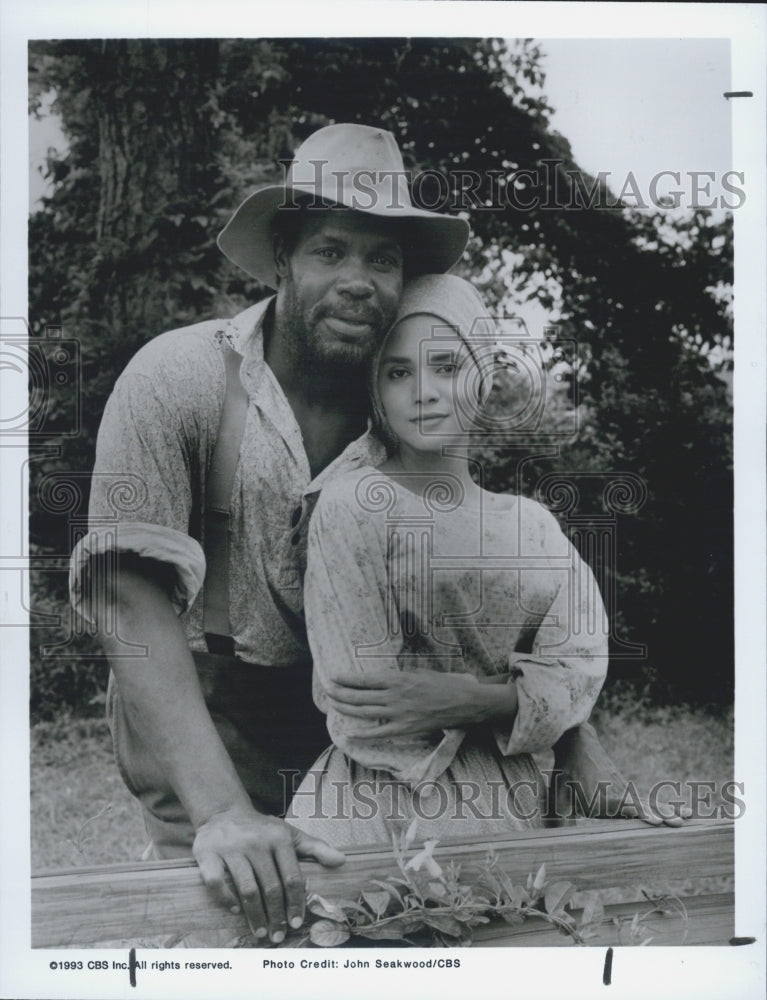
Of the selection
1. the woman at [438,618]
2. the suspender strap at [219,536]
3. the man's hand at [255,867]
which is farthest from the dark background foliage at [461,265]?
the man's hand at [255,867]

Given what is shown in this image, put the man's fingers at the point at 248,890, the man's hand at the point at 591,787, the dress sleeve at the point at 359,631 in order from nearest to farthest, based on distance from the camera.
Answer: the man's fingers at the point at 248,890, the dress sleeve at the point at 359,631, the man's hand at the point at 591,787

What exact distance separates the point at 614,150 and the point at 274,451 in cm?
150

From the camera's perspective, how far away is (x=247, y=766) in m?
3.86

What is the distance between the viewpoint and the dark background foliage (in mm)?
3932

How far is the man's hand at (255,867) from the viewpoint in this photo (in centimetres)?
375

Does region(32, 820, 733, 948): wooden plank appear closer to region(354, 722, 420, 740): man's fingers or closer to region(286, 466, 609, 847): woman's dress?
region(286, 466, 609, 847): woman's dress

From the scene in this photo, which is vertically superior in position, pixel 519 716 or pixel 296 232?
pixel 296 232

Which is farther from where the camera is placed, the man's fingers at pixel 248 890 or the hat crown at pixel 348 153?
the hat crown at pixel 348 153

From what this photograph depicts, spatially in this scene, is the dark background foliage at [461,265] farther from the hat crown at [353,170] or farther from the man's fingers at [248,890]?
the man's fingers at [248,890]

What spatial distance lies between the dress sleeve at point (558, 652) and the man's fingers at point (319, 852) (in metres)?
0.63

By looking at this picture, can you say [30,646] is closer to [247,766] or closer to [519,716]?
[247,766]

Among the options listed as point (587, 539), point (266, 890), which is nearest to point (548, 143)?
point (587, 539)

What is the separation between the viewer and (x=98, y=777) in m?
3.93

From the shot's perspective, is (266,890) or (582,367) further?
(582,367)
